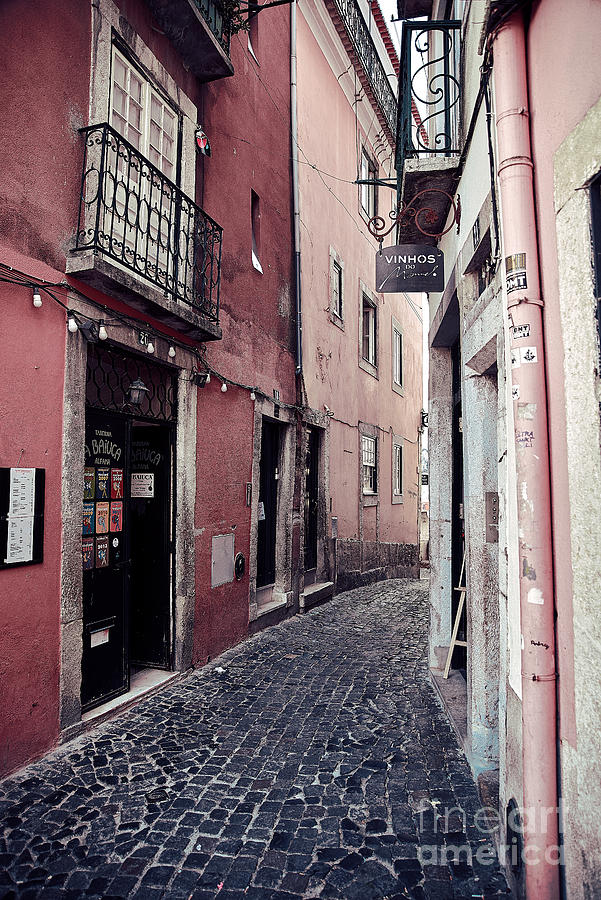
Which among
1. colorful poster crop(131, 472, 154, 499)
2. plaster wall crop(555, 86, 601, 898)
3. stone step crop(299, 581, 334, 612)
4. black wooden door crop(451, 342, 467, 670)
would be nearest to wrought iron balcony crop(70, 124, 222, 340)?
colorful poster crop(131, 472, 154, 499)

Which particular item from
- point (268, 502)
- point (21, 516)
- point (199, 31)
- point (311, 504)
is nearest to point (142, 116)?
point (199, 31)

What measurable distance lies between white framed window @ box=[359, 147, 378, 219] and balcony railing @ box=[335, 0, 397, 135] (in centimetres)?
96

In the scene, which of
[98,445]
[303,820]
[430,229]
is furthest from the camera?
[430,229]

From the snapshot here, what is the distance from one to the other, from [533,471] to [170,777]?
3.00m

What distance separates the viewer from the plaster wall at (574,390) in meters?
2.01

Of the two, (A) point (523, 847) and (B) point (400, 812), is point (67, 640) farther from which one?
(A) point (523, 847)

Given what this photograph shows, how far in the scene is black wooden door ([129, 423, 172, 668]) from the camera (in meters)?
5.89

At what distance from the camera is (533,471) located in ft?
7.99

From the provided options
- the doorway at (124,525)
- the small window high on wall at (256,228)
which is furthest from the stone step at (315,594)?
the small window high on wall at (256,228)

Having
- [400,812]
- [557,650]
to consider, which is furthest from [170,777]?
[557,650]

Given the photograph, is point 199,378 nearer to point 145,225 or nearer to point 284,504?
point 145,225

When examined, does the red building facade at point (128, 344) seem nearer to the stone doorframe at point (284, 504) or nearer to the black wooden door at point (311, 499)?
the stone doorframe at point (284, 504)

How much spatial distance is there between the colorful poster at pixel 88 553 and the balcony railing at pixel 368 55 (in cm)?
1076

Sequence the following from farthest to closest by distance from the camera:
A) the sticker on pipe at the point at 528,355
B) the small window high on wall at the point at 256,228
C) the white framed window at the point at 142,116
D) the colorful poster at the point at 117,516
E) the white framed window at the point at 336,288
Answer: the white framed window at the point at 336,288, the small window high on wall at the point at 256,228, the white framed window at the point at 142,116, the colorful poster at the point at 117,516, the sticker on pipe at the point at 528,355
